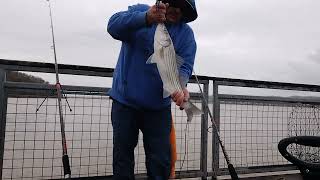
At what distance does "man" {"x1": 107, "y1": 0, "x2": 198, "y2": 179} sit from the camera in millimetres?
3295

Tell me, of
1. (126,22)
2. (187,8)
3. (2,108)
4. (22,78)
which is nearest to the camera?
(126,22)

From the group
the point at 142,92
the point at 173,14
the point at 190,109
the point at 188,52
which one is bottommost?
the point at 190,109

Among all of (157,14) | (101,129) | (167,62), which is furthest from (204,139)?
(157,14)

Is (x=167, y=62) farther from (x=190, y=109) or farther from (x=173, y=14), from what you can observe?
(x=173, y=14)

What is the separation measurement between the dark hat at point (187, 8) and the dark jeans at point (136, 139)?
0.72 m

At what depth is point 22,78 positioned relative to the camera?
4.27 m

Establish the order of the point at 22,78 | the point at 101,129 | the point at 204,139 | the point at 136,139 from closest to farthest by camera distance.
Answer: the point at 136,139 < the point at 22,78 < the point at 101,129 < the point at 204,139

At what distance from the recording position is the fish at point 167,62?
2928 mm

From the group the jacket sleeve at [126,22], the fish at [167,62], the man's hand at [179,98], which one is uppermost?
the jacket sleeve at [126,22]

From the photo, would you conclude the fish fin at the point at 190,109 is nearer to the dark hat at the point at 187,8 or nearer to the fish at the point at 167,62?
the fish at the point at 167,62

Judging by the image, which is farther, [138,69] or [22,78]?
[22,78]

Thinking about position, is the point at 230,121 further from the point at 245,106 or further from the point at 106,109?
the point at 106,109

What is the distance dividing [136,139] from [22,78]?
150 centimetres

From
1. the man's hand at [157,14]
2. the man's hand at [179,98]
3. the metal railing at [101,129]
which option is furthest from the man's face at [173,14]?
the metal railing at [101,129]
